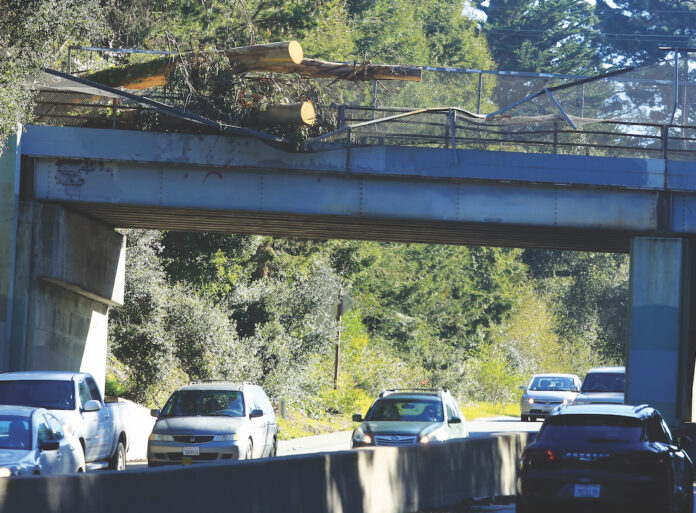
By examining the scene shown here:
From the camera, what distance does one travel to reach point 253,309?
4100 centimetres

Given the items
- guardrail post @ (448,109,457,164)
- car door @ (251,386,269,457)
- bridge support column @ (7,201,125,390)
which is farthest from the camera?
guardrail post @ (448,109,457,164)

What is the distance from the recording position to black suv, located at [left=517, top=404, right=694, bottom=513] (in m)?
12.4

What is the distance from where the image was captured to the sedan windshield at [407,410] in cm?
2131

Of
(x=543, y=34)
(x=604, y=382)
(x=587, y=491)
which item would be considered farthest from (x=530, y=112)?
(x=543, y=34)

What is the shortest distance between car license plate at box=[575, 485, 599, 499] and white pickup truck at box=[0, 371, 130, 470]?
7.65 metres

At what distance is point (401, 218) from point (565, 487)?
14150mm

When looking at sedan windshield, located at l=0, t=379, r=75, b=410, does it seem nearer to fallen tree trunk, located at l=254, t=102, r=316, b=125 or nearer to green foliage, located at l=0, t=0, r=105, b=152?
green foliage, located at l=0, t=0, r=105, b=152

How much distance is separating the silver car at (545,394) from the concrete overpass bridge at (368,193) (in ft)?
40.2

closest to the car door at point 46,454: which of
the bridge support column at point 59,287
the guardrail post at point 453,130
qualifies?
the bridge support column at point 59,287

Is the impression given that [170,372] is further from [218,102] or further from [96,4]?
[96,4]

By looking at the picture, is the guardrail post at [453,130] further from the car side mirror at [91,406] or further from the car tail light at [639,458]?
the car tail light at [639,458]

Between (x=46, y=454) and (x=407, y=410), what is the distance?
9.23m

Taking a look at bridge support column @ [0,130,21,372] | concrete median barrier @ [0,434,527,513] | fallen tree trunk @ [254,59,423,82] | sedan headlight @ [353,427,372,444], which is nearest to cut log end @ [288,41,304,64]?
fallen tree trunk @ [254,59,423,82]

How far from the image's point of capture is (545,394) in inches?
1549
